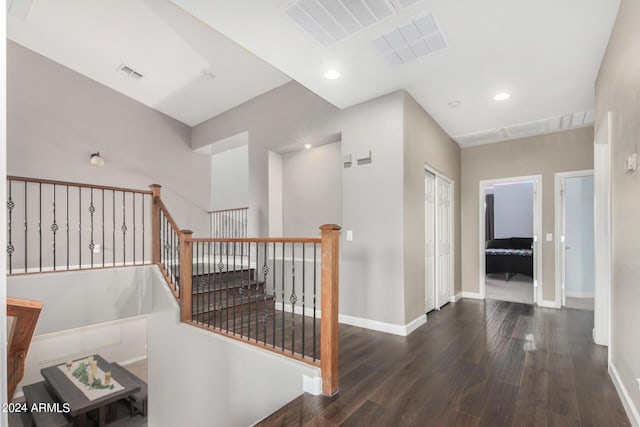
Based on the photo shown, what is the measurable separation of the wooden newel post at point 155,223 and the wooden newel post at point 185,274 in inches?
34.5

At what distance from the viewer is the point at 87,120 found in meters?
5.32

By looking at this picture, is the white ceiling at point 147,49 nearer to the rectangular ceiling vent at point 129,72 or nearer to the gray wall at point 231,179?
the rectangular ceiling vent at point 129,72

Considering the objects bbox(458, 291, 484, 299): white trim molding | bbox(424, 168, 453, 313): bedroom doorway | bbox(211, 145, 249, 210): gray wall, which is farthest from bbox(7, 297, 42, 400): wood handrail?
bbox(211, 145, 249, 210): gray wall

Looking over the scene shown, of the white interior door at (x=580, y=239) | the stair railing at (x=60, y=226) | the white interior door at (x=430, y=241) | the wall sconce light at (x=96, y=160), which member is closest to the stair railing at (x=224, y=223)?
the stair railing at (x=60, y=226)

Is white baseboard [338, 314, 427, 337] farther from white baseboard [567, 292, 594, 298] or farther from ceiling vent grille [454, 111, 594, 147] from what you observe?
white baseboard [567, 292, 594, 298]

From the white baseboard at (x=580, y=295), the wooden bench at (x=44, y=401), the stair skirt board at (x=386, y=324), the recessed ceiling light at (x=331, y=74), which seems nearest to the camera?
the recessed ceiling light at (x=331, y=74)

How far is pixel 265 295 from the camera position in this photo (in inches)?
111

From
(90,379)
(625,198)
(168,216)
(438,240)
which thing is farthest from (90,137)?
(625,198)

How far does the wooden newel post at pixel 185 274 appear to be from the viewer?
3580mm

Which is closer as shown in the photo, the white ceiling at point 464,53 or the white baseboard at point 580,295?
the white ceiling at point 464,53

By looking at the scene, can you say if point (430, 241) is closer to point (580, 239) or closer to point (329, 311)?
point (329, 311)

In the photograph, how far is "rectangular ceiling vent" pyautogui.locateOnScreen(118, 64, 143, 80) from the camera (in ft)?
16.4

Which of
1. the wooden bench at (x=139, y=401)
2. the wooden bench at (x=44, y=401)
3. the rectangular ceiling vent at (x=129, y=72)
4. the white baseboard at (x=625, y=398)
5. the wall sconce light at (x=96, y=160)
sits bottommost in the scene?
the wooden bench at (x=139, y=401)

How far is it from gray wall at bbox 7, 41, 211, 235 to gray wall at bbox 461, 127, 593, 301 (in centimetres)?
555
